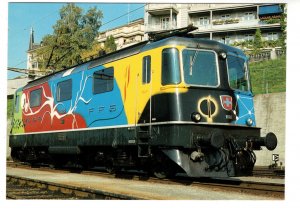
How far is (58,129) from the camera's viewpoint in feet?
41.0

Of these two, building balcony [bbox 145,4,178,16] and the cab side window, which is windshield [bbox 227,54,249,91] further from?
building balcony [bbox 145,4,178,16]

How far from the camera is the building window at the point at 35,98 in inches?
552

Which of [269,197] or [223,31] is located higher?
[223,31]

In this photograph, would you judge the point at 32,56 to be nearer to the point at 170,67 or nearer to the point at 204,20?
the point at 170,67

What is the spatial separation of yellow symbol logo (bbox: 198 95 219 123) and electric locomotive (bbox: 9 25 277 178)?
0.07 ft

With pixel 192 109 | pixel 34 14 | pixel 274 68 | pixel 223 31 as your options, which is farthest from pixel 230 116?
pixel 223 31

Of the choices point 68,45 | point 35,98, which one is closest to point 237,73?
point 35,98

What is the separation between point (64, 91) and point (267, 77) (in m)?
7.25

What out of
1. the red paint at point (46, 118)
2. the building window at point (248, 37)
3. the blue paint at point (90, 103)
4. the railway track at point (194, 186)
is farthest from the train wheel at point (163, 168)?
the building window at point (248, 37)

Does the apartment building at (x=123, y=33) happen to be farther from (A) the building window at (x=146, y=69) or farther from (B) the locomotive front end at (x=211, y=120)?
(B) the locomotive front end at (x=211, y=120)

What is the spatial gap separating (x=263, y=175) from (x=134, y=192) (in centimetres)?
473

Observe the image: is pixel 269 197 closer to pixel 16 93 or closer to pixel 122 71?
pixel 122 71

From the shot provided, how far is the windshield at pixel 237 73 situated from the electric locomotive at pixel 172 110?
0.07ft

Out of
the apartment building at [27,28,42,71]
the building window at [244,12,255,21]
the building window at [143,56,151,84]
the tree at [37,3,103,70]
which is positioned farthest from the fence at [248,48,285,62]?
the apartment building at [27,28,42,71]
